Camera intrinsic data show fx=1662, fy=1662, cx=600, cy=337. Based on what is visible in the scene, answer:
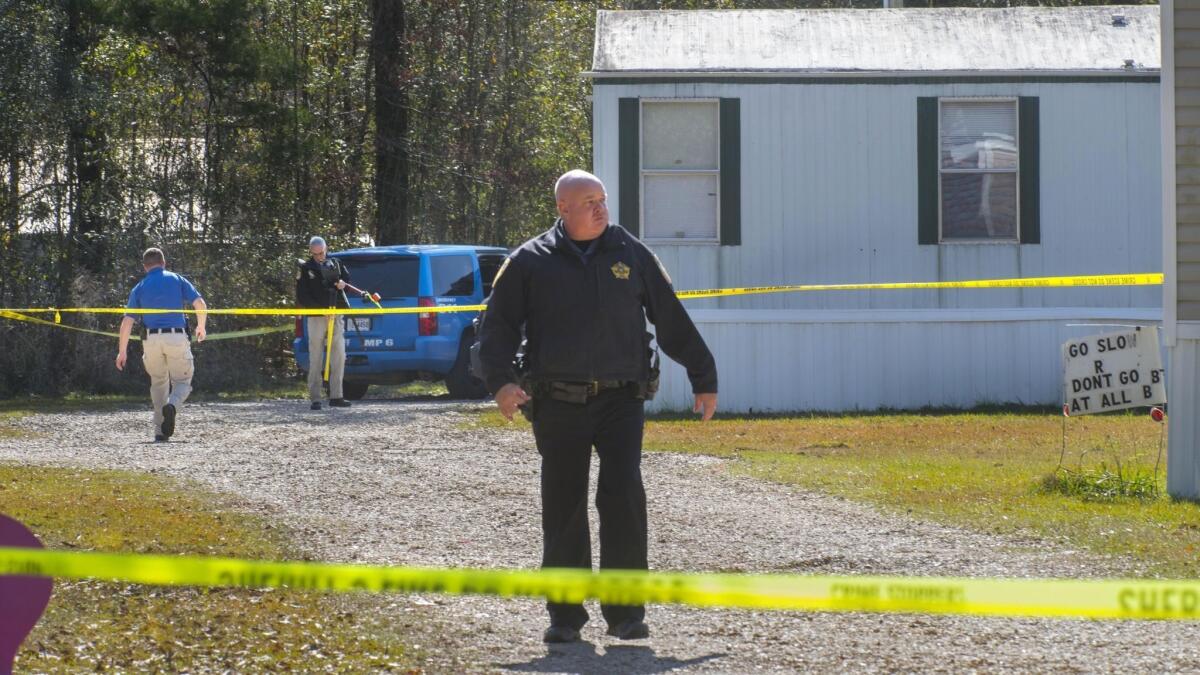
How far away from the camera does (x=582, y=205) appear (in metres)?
6.51

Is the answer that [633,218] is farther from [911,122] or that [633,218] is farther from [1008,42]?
[1008,42]

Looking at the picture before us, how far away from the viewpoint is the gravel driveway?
620 centimetres

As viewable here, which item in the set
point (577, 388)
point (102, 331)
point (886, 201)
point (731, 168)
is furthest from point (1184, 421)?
point (102, 331)

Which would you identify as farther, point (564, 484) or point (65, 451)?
point (65, 451)

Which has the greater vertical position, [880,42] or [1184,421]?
[880,42]

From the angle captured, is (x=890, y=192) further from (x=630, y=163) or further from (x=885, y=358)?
(x=630, y=163)

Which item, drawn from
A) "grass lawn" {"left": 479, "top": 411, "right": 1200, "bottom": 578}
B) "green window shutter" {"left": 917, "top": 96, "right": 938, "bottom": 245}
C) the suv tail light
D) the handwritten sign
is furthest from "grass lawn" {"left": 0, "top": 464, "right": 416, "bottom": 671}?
"green window shutter" {"left": 917, "top": 96, "right": 938, "bottom": 245}

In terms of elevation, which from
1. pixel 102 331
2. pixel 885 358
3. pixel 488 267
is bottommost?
pixel 885 358

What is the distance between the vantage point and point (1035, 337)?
17453 mm

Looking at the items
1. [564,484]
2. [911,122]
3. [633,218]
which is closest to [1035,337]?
[911,122]

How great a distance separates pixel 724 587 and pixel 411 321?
49.8ft

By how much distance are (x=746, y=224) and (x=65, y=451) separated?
714 cm

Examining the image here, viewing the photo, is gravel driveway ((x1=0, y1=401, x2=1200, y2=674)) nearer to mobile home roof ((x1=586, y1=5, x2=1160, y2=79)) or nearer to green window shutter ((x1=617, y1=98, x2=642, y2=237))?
green window shutter ((x1=617, y1=98, x2=642, y2=237))

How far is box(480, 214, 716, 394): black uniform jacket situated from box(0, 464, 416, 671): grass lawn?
1.20m
